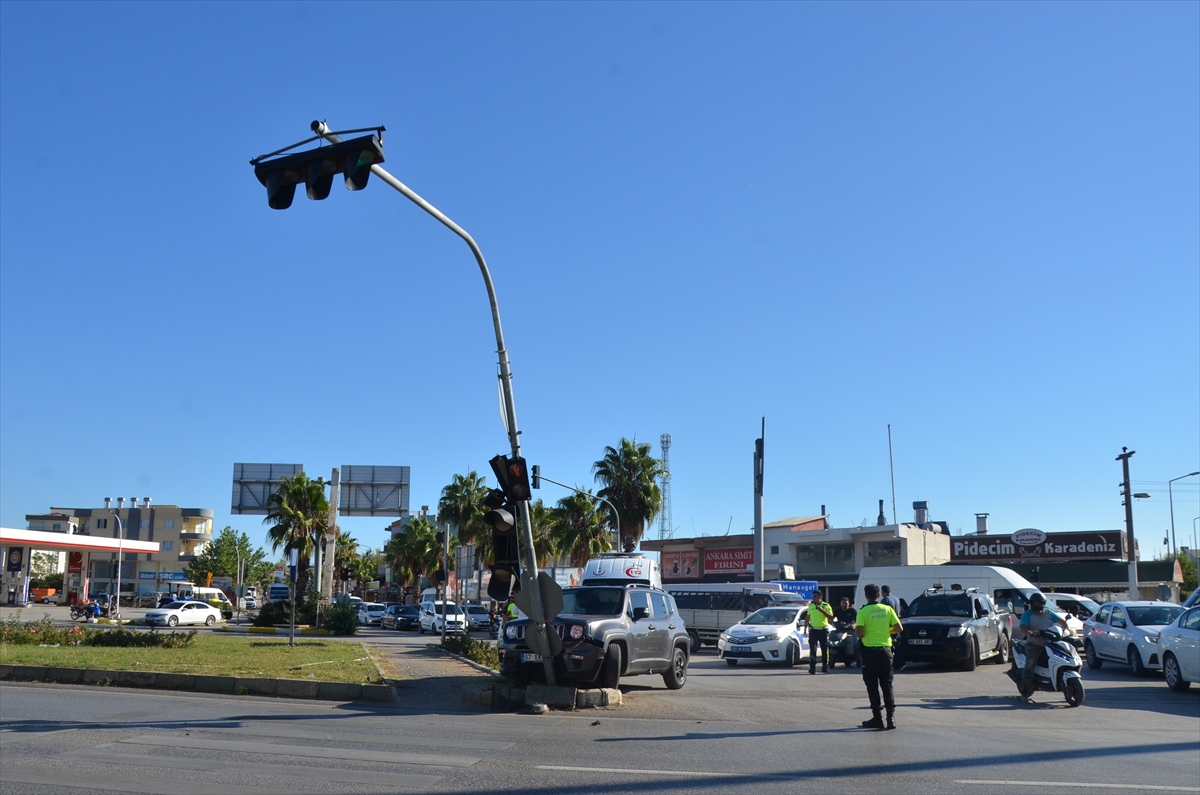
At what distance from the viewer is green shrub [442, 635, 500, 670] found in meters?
20.1

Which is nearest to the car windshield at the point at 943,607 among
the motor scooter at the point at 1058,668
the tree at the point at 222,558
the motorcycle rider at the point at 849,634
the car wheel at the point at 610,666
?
the motorcycle rider at the point at 849,634

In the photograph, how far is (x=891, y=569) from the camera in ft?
105

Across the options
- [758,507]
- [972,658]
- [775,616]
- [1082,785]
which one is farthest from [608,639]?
[758,507]

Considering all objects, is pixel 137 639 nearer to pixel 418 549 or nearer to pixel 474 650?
pixel 474 650

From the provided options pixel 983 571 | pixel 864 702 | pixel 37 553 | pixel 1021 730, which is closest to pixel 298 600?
pixel 983 571

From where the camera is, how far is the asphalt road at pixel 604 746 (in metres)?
7.99

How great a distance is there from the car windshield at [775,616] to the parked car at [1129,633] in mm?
6301

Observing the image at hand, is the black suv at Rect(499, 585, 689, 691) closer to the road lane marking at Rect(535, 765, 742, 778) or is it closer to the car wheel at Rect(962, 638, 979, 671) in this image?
the road lane marking at Rect(535, 765, 742, 778)

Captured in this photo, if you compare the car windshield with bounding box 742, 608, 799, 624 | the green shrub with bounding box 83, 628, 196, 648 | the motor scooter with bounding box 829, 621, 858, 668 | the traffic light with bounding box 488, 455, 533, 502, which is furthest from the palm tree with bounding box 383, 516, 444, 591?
the traffic light with bounding box 488, 455, 533, 502

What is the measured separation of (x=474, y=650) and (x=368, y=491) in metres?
26.1

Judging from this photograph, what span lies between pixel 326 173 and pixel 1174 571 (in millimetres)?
52107

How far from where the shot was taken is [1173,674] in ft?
52.9

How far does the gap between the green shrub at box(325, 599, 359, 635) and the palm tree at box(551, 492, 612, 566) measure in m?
15.1

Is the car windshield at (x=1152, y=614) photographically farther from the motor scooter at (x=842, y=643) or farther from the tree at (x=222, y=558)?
the tree at (x=222, y=558)
